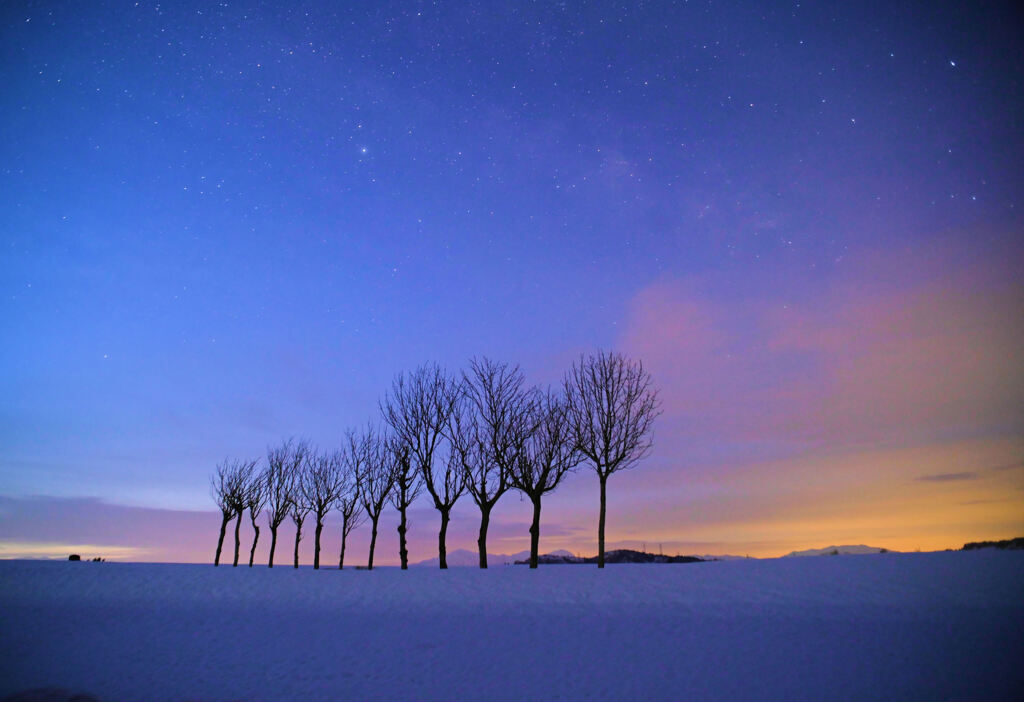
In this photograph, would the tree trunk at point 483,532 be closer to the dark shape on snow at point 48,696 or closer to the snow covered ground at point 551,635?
the snow covered ground at point 551,635

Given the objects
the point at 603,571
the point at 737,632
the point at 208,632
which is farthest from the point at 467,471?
the point at 737,632

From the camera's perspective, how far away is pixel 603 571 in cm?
2423

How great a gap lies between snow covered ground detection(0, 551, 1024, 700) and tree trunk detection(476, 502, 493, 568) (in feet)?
22.7

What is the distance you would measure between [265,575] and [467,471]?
11.1 m

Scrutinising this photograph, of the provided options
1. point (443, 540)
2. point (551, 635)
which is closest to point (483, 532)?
point (443, 540)

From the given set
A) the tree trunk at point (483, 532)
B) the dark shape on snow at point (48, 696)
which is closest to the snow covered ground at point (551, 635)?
the dark shape on snow at point (48, 696)

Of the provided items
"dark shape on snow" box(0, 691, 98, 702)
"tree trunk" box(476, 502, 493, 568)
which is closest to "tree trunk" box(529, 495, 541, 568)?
"tree trunk" box(476, 502, 493, 568)

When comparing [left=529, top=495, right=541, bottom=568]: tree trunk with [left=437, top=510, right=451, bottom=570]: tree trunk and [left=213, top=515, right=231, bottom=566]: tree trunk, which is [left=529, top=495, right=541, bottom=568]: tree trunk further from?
[left=213, top=515, right=231, bottom=566]: tree trunk

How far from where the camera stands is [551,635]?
15.3 meters

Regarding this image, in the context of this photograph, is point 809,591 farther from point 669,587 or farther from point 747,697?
point 747,697

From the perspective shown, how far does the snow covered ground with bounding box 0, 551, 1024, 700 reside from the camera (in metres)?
12.0

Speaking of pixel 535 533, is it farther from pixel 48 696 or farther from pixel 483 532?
pixel 48 696

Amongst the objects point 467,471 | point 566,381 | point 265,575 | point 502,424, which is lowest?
point 265,575

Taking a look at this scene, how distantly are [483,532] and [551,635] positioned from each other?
15634 millimetres
